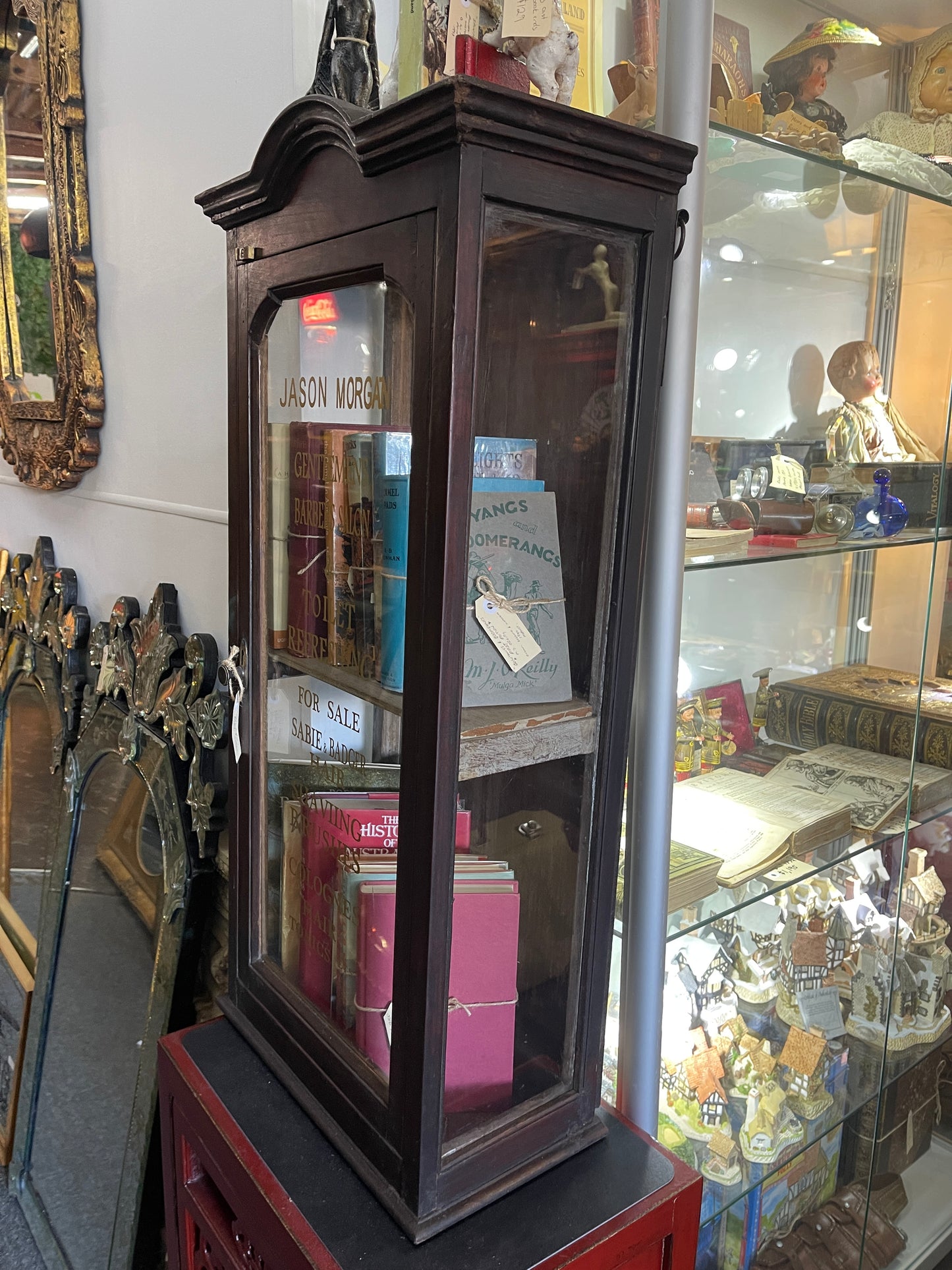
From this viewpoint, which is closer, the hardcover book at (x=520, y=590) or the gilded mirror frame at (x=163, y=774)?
the hardcover book at (x=520, y=590)

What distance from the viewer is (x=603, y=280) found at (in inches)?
30.9

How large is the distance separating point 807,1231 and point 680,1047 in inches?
22.6

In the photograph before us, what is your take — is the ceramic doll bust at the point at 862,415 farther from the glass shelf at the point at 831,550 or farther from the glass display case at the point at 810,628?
the glass shelf at the point at 831,550

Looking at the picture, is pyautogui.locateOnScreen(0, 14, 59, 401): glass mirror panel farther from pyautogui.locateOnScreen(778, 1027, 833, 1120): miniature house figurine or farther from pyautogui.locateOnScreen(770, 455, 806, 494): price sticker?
pyautogui.locateOnScreen(778, 1027, 833, 1120): miniature house figurine

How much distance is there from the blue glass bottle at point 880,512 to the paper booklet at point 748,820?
368 millimetres

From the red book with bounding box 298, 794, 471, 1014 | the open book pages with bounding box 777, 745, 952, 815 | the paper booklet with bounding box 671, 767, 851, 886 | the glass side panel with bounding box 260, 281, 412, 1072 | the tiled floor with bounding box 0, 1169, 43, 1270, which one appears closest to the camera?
the glass side panel with bounding box 260, 281, 412, 1072

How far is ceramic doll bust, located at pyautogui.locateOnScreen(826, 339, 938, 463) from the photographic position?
1298 millimetres

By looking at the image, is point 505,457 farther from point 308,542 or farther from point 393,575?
point 308,542

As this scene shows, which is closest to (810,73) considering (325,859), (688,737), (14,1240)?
(688,737)

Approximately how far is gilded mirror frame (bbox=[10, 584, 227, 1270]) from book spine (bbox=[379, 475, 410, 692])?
651mm

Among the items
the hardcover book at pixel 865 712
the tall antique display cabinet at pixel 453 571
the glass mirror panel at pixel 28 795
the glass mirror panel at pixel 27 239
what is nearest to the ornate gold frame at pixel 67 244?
the glass mirror panel at pixel 27 239

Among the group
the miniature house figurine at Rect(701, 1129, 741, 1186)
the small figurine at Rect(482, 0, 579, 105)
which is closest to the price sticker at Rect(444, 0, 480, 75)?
the small figurine at Rect(482, 0, 579, 105)

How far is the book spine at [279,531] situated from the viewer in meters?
0.99

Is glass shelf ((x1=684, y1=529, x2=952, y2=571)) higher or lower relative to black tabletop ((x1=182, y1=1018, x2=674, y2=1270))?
higher
